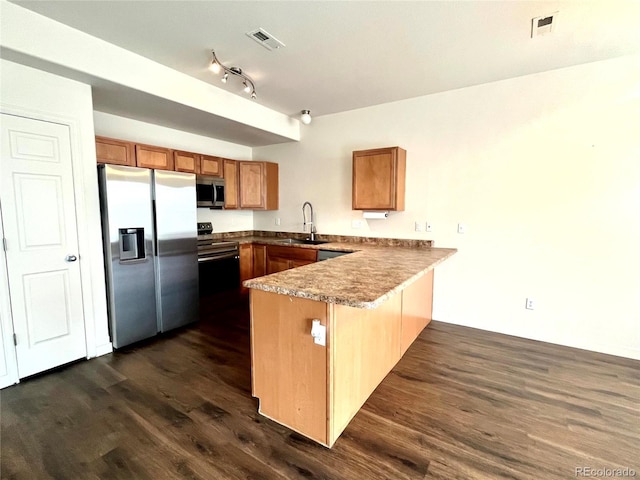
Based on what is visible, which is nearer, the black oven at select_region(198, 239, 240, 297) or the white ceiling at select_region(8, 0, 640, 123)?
the white ceiling at select_region(8, 0, 640, 123)

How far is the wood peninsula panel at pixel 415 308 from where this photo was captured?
2.75 metres

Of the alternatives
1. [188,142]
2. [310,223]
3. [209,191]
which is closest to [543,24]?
[310,223]

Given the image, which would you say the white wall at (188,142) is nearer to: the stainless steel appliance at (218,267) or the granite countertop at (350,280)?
the stainless steel appliance at (218,267)

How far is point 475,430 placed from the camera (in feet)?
6.09

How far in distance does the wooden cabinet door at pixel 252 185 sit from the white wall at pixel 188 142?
1.75ft

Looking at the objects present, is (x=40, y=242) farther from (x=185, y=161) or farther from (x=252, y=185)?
(x=252, y=185)

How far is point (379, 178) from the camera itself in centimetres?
363

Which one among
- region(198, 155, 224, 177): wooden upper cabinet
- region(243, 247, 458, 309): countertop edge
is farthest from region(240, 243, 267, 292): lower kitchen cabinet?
region(243, 247, 458, 309): countertop edge

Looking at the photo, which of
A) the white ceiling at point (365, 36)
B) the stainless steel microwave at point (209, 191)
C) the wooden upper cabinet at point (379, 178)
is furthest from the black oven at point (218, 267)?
the white ceiling at point (365, 36)

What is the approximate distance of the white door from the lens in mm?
2295

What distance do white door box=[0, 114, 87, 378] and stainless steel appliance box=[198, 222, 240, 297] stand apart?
128 centimetres

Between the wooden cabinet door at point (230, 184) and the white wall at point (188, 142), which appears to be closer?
the white wall at point (188, 142)

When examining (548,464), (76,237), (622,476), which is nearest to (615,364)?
(622,476)

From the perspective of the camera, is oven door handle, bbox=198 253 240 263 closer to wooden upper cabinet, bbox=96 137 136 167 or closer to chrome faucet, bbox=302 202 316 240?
chrome faucet, bbox=302 202 316 240
